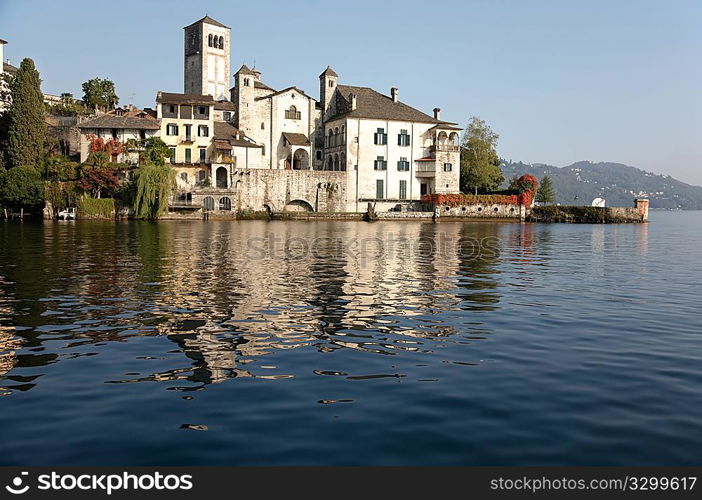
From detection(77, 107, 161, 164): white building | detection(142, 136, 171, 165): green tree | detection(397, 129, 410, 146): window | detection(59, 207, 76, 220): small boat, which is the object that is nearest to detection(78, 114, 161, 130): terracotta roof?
detection(77, 107, 161, 164): white building

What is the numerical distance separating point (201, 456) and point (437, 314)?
9.79m

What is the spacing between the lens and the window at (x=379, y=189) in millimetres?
88062

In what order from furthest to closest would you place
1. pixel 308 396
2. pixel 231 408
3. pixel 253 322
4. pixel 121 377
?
pixel 253 322, pixel 121 377, pixel 308 396, pixel 231 408

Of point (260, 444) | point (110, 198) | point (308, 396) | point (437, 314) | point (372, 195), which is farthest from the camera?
point (372, 195)

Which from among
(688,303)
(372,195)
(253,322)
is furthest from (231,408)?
(372,195)

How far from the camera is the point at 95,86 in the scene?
312 feet

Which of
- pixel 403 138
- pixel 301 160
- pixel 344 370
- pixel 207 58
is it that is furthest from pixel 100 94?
pixel 344 370

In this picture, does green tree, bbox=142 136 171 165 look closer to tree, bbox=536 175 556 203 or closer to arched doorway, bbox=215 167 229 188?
arched doorway, bbox=215 167 229 188

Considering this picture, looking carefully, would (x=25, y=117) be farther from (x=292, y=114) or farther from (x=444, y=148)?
(x=444, y=148)

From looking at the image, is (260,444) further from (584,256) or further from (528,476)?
(584,256)

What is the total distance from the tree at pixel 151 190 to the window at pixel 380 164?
91.5 ft

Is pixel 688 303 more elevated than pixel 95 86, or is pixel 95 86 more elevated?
pixel 95 86

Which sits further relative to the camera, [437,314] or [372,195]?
[372,195]

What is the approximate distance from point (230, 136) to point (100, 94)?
81.8 ft
